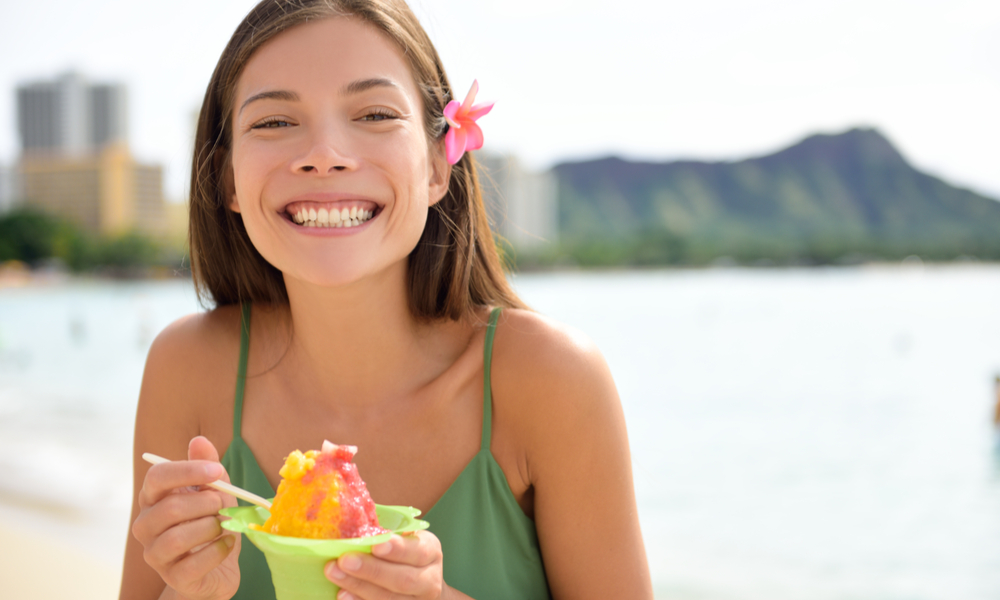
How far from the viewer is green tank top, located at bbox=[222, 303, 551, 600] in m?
1.81

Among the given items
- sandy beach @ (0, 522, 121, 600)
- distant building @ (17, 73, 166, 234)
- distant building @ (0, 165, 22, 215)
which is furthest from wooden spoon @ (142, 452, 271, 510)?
distant building @ (0, 165, 22, 215)

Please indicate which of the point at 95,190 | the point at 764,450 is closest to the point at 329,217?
the point at 764,450

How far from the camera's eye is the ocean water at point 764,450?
8555mm

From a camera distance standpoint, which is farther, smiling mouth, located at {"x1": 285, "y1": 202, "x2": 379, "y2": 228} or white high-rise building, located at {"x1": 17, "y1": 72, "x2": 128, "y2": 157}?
white high-rise building, located at {"x1": 17, "y1": 72, "x2": 128, "y2": 157}

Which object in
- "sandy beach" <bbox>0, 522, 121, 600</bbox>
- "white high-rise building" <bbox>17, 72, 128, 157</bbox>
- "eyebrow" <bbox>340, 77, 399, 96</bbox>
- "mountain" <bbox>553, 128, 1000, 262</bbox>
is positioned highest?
"white high-rise building" <bbox>17, 72, 128, 157</bbox>

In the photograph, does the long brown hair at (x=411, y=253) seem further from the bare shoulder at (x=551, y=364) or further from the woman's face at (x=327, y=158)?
the bare shoulder at (x=551, y=364)

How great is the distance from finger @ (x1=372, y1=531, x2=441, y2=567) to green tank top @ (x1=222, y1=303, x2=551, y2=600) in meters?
0.65

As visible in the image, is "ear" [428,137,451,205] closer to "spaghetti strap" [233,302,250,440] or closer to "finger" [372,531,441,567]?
"spaghetti strap" [233,302,250,440]

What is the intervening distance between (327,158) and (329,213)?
0.39 ft

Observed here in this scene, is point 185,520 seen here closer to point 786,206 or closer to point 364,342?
point 364,342

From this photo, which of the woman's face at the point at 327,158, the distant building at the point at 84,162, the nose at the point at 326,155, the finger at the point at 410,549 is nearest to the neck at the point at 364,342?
the woman's face at the point at 327,158

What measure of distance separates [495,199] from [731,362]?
26.3m

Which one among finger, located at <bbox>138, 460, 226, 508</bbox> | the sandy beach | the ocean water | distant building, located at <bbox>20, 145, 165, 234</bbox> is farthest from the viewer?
distant building, located at <bbox>20, 145, 165, 234</bbox>

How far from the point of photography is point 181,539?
123cm
